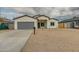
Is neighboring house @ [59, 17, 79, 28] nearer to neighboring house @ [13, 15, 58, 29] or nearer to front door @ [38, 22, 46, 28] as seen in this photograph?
neighboring house @ [13, 15, 58, 29]

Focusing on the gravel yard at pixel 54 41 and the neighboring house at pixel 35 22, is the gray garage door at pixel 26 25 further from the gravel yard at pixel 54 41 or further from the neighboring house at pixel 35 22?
the gravel yard at pixel 54 41

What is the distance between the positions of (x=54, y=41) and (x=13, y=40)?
679 mm

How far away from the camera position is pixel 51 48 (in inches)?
121

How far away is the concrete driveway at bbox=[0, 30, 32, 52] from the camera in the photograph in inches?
121

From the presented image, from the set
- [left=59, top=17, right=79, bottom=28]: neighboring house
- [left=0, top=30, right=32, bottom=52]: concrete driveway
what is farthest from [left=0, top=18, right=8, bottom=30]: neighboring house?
[left=59, top=17, right=79, bottom=28]: neighboring house

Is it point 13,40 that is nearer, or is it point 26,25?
point 13,40

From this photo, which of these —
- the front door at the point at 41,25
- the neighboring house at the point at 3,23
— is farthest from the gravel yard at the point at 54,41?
the neighboring house at the point at 3,23

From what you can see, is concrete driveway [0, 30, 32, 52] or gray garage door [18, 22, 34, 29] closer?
concrete driveway [0, 30, 32, 52]

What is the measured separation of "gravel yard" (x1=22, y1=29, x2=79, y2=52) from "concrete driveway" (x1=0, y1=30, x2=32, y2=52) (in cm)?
Answer: 9

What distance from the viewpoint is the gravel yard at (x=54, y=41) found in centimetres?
306

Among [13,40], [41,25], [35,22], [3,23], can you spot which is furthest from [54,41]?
[3,23]

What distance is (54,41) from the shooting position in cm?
312

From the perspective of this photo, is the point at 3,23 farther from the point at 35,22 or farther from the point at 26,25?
the point at 35,22
